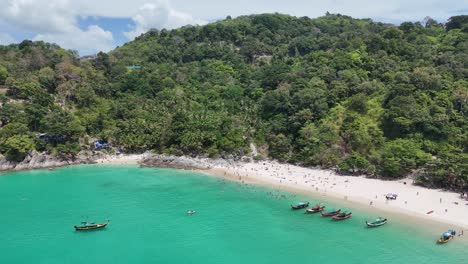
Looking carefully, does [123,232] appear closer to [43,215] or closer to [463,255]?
[43,215]

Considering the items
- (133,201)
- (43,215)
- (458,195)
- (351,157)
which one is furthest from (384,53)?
(43,215)

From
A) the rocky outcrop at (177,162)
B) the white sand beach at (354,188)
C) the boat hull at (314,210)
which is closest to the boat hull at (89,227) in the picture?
the white sand beach at (354,188)

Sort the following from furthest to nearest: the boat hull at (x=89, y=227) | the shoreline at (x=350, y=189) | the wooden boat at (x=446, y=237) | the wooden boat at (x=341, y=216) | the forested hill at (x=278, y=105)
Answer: the forested hill at (x=278, y=105) < the wooden boat at (x=341, y=216) < the shoreline at (x=350, y=189) < the boat hull at (x=89, y=227) < the wooden boat at (x=446, y=237)

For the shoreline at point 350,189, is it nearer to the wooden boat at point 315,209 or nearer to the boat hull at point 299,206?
the boat hull at point 299,206

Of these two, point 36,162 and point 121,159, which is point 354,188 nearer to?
point 121,159

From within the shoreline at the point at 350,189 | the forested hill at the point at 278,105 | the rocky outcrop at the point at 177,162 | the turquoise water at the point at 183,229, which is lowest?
the turquoise water at the point at 183,229
